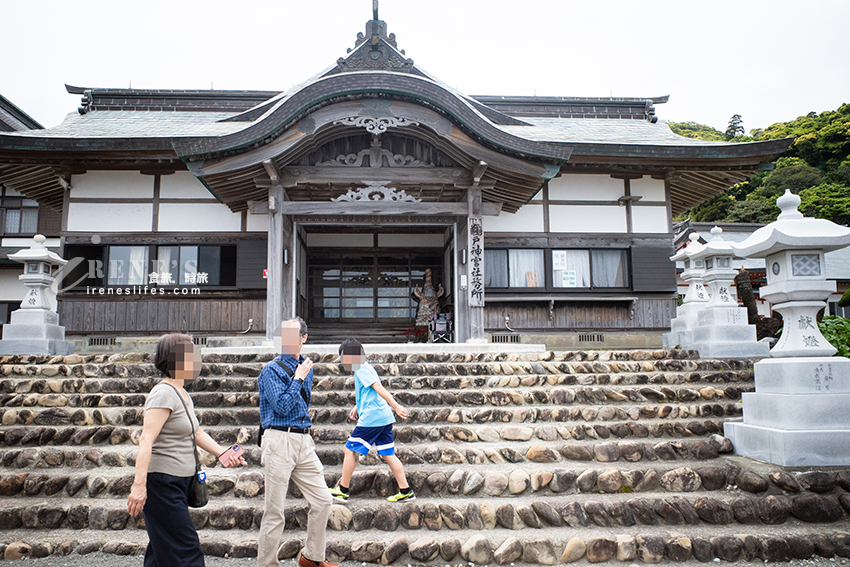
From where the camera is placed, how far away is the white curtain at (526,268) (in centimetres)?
1162

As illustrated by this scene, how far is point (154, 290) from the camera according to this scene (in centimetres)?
1113

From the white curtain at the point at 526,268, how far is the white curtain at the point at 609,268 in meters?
1.25

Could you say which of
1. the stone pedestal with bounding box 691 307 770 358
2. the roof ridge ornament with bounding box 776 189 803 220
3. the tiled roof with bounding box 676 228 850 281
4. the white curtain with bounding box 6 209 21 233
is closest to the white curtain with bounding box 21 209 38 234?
A: the white curtain with bounding box 6 209 21 233

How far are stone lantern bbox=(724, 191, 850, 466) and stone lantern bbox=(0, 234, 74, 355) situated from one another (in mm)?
9767

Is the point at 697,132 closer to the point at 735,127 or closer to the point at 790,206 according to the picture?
the point at 735,127

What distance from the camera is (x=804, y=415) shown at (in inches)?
196

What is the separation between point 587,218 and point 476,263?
3654mm

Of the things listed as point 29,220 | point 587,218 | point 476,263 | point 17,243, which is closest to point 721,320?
point 476,263

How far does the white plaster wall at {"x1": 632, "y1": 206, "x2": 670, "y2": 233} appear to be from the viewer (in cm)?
1195

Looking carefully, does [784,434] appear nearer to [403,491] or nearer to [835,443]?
[835,443]

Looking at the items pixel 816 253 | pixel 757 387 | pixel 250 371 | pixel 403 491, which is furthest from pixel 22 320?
pixel 816 253

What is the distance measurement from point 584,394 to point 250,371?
14.4 ft

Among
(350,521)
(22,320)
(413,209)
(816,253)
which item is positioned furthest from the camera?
(413,209)

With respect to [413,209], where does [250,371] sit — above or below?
below
